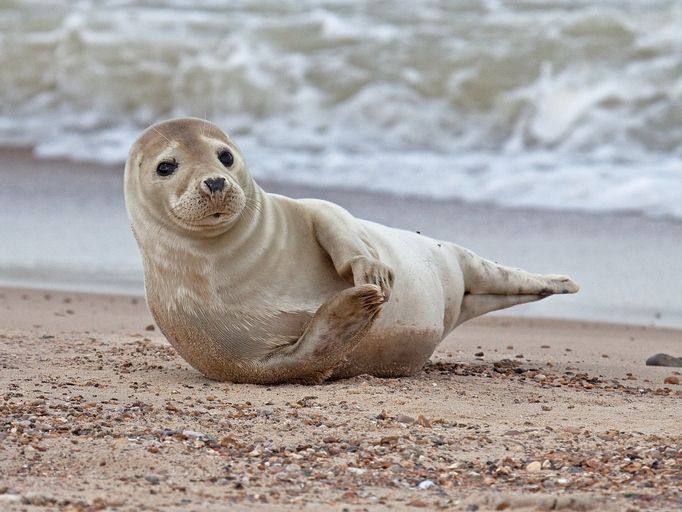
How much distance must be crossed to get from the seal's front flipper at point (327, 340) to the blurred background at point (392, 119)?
270 centimetres

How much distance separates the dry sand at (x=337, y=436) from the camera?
139 inches

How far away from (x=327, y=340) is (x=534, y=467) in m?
1.38

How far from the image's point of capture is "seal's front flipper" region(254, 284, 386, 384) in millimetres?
4894

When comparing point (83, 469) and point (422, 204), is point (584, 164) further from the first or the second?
point (83, 469)

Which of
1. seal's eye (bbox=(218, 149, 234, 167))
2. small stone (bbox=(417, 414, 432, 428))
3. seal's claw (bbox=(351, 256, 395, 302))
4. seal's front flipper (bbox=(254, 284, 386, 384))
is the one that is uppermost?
seal's eye (bbox=(218, 149, 234, 167))

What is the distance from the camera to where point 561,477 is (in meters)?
3.76

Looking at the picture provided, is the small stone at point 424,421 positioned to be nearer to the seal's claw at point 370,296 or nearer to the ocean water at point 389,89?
the seal's claw at point 370,296

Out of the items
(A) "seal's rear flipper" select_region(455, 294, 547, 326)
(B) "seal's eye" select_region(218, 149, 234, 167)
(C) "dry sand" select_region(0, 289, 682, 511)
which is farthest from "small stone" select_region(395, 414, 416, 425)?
(A) "seal's rear flipper" select_region(455, 294, 547, 326)

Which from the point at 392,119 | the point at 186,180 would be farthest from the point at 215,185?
the point at 392,119

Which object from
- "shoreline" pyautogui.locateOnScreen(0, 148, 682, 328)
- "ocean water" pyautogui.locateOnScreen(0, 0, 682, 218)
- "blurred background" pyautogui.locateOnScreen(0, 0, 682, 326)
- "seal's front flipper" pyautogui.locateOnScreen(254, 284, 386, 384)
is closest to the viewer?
"seal's front flipper" pyautogui.locateOnScreen(254, 284, 386, 384)

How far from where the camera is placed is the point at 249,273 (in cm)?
511

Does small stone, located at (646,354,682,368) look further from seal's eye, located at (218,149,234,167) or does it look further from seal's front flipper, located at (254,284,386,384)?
seal's eye, located at (218,149,234,167)

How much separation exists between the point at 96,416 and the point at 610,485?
5.43ft

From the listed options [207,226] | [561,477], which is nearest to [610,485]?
[561,477]
